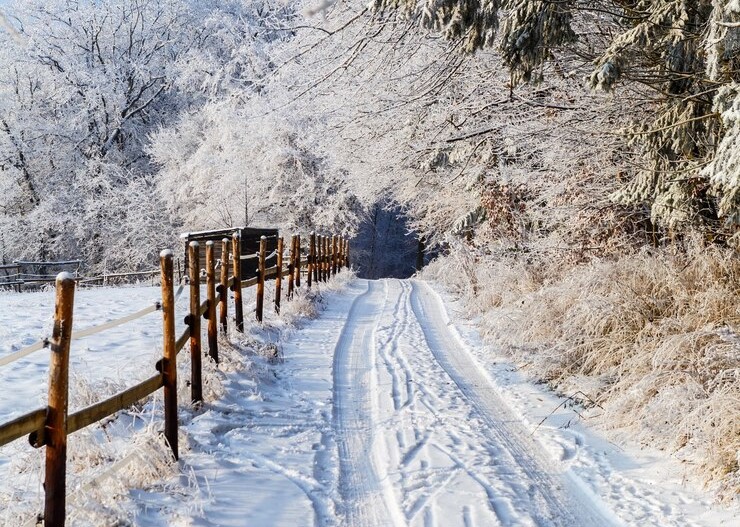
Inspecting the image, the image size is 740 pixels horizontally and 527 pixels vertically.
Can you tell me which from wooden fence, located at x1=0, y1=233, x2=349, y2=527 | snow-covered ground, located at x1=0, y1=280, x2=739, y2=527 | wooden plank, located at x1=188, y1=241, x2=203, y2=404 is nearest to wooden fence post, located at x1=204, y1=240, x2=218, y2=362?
wooden fence, located at x1=0, y1=233, x2=349, y2=527

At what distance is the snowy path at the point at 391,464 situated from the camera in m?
3.58

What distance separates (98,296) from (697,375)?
39.2ft

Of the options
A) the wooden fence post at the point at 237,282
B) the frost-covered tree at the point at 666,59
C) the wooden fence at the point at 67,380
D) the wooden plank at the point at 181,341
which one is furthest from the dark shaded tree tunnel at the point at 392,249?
the wooden plank at the point at 181,341

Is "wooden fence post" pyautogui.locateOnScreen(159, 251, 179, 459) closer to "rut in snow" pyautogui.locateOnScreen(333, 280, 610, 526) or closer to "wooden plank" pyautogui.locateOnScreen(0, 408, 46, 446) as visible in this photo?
"rut in snow" pyautogui.locateOnScreen(333, 280, 610, 526)

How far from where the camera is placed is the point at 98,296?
12953 millimetres

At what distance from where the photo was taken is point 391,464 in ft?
14.1

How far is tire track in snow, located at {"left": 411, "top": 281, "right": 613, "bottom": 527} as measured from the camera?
3.71 meters

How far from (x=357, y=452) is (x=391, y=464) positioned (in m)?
0.38

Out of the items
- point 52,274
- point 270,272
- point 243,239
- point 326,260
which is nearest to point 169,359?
point 270,272

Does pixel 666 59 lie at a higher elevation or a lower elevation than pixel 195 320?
higher

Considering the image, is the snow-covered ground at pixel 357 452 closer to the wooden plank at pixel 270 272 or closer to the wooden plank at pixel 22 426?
the wooden plank at pixel 22 426

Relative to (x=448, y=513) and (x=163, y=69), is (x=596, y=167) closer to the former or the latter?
(x=448, y=513)

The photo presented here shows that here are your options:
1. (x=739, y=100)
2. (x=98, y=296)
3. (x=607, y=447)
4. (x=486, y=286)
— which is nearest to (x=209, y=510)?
(x=607, y=447)

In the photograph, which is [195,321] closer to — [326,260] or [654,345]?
[654,345]
